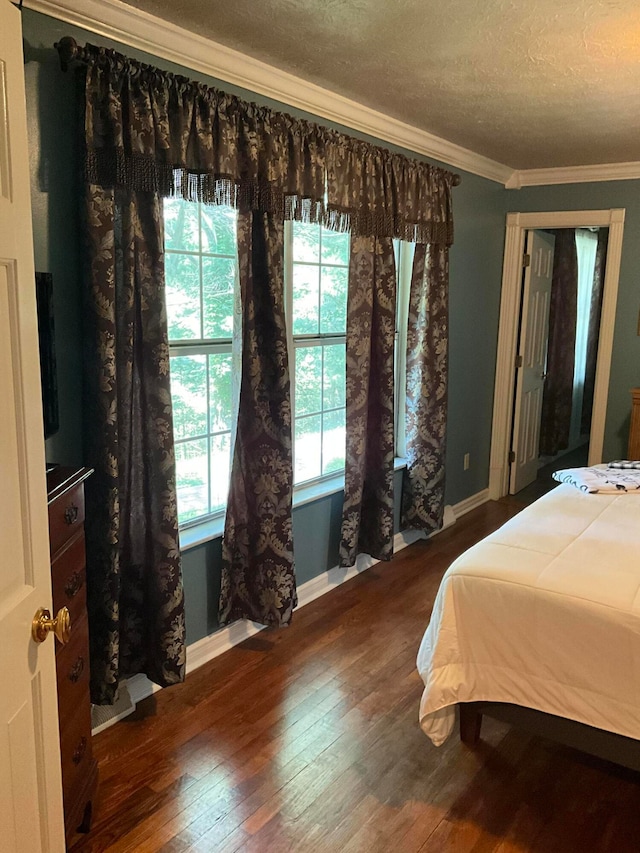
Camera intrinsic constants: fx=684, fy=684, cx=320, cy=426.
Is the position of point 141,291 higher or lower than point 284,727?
higher

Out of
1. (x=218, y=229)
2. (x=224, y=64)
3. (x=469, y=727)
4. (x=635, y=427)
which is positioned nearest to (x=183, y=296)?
(x=218, y=229)

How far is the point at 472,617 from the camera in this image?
217 centimetres

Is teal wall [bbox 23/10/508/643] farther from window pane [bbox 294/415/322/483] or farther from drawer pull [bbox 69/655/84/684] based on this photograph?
drawer pull [bbox 69/655/84/684]

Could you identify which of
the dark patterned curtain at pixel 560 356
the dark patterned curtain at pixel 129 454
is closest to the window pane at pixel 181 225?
the dark patterned curtain at pixel 129 454

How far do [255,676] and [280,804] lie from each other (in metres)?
0.73

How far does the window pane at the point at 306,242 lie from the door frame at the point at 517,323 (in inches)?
84.3

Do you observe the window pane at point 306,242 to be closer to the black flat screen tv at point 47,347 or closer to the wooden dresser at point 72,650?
the black flat screen tv at point 47,347

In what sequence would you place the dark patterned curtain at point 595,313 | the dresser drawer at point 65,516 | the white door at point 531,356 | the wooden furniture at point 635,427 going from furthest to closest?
the dark patterned curtain at point 595,313
the white door at point 531,356
the wooden furniture at point 635,427
the dresser drawer at point 65,516

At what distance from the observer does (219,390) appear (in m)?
2.95

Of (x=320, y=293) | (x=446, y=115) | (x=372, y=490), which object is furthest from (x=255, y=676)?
(x=446, y=115)

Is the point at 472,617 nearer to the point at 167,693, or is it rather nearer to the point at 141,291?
the point at 167,693

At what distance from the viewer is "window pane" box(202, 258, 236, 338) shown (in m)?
2.84

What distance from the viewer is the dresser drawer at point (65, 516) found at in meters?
1.72

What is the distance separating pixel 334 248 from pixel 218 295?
0.86 m
